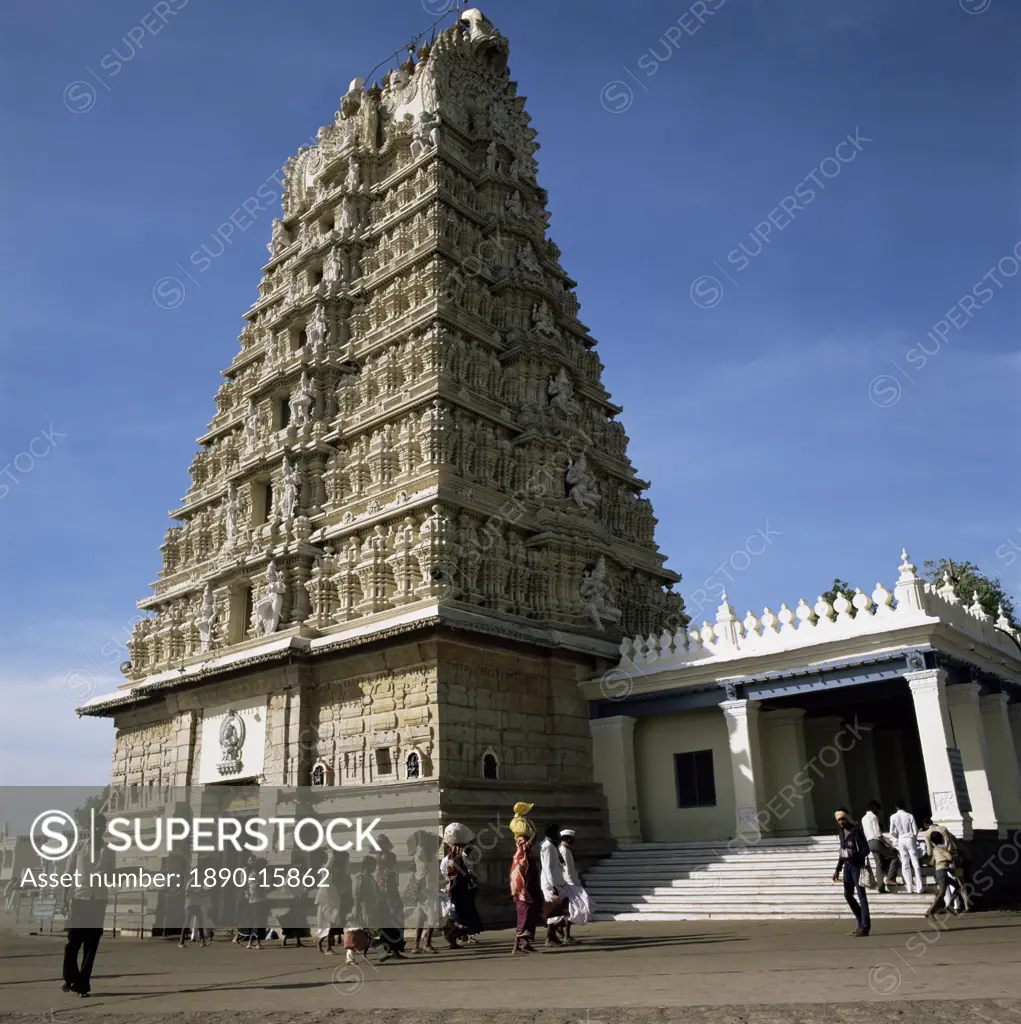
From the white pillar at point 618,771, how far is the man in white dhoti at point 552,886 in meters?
8.47

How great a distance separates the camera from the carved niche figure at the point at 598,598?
24109 millimetres

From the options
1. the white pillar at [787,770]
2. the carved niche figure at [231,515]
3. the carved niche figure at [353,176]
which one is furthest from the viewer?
the carved niche figure at [353,176]

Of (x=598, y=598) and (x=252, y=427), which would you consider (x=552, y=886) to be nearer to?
(x=598, y=598)

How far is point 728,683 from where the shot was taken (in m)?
21.3

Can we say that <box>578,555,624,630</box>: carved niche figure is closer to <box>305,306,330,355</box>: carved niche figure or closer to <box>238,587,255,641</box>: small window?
<box>238,587,255,641</box>: small window

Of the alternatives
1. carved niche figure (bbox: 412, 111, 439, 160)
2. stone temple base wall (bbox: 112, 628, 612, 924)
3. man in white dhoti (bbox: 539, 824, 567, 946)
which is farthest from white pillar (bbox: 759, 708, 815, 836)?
carved niche figure (bbox: 412, 111, 439, 160)

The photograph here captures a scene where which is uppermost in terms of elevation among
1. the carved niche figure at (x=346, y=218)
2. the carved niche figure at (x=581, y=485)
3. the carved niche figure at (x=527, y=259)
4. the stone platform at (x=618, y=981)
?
the carved niche figure at (x=346, y=218)

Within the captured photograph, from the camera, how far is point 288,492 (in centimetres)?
2577

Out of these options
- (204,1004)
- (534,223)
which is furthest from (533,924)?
(534,223)

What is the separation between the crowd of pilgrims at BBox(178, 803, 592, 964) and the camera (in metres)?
13.5

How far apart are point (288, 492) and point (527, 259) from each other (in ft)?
33.8

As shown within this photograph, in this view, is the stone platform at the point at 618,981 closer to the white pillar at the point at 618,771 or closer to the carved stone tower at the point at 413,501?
the carved stone tower at the point at 413,501

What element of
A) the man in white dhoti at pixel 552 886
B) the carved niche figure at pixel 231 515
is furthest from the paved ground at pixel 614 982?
the carved niche figure at pixel 231 515

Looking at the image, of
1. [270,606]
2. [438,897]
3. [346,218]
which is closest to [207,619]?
[270,606]
